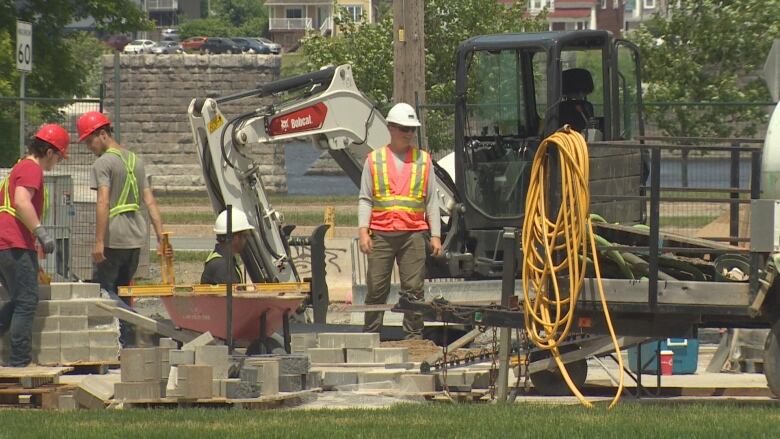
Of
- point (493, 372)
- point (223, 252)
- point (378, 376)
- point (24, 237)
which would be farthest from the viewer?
point (223, 252)

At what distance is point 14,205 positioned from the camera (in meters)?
12.3

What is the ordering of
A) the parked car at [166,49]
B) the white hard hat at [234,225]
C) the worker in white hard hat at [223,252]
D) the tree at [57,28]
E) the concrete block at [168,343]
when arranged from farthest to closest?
the parked car at [166,49] → the tree at [57,28] → the white hard hat at [234,225] → the worker in white hard hat at [223,252] → the concrete block at [168,343]

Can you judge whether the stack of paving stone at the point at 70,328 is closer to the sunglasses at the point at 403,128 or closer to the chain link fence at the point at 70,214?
the sunglasses at the point at 403,128

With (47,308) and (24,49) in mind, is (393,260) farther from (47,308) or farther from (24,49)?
(24,49)

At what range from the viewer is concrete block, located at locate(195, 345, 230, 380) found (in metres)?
10.5

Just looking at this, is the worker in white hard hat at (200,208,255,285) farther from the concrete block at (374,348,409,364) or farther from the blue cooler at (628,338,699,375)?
the blue cooler at (628,338,699,375)

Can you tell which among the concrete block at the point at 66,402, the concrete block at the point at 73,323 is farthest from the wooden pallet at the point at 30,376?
the concrete block at the point at 73,323

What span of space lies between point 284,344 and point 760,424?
4179 mm

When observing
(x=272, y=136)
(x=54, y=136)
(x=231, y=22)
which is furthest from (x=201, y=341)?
(x=231, y=22)

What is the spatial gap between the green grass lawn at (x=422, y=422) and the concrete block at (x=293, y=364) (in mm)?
784

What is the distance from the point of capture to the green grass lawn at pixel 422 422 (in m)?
8.86

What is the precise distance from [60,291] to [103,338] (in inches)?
18.4

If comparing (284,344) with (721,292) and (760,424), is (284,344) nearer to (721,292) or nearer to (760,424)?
(721,292)

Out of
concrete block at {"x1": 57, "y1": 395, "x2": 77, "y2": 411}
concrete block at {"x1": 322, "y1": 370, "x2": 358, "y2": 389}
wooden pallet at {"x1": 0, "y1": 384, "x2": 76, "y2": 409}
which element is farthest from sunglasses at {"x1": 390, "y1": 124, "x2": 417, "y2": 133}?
concrete block at {"x1": 57, "y1": 395, "x2": 77, "y2": 411}
